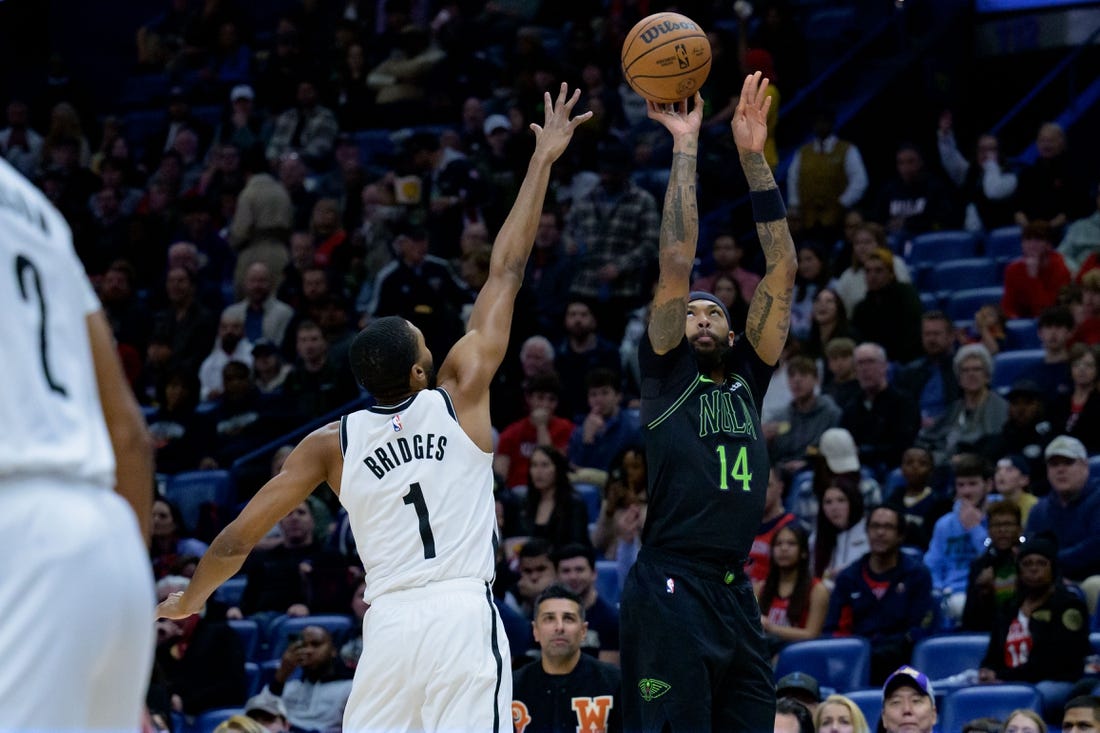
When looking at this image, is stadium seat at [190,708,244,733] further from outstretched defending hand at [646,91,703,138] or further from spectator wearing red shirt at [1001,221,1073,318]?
spectator wearing red shirt at [1001,221,1073,318]

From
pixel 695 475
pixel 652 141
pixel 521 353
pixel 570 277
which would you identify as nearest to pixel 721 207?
pixel 652 141

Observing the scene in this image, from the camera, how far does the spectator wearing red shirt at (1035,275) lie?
43.4 ft

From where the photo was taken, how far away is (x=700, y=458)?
6535 millimetres

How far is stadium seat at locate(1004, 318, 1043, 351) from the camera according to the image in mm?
13148

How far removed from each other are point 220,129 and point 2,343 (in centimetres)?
1652

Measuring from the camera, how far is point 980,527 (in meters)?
10.8

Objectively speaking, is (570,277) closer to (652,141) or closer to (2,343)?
(652,141)

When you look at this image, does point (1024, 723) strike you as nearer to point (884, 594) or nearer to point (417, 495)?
point (884, 594)

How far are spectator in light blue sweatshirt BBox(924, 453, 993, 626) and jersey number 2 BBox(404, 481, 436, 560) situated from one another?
5554mm

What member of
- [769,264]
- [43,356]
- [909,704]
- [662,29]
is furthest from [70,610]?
[909,704]

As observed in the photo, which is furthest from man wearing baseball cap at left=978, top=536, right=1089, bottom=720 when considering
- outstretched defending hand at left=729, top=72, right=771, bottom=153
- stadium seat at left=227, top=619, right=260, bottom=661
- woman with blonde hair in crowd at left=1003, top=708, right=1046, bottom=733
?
stadium seat at left=227, top=619, right=260, bottom=661

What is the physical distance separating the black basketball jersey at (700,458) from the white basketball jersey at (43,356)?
3453 millimetres

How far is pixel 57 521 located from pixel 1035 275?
11321 mm

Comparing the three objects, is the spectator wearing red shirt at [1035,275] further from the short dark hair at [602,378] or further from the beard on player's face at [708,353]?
the beard on player's face at [708,353]
